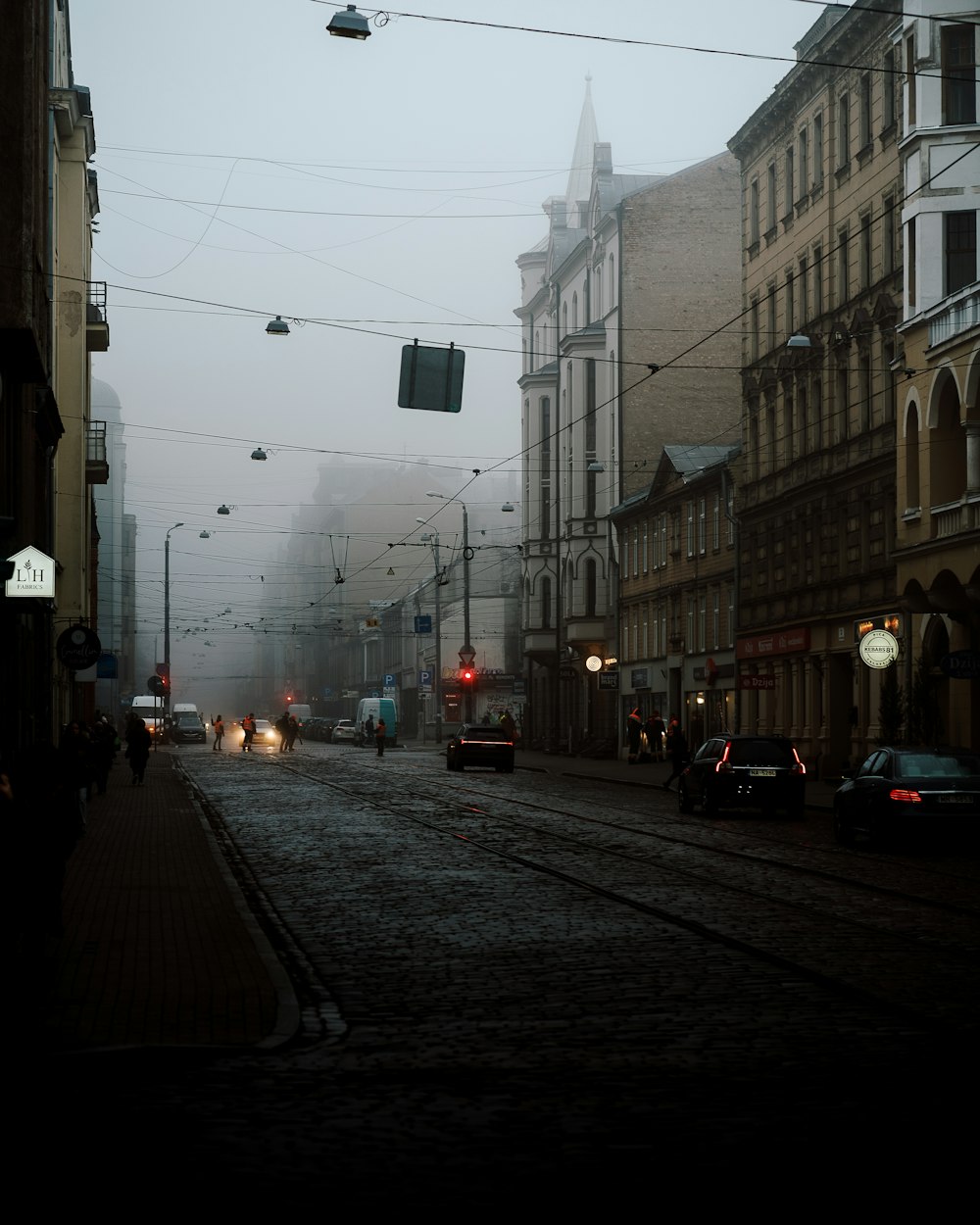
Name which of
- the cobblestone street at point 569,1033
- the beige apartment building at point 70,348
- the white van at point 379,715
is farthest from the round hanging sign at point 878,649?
the white van at point 379,715

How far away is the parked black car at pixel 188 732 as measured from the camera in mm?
98625

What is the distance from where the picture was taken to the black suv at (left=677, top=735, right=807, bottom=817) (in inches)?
1278

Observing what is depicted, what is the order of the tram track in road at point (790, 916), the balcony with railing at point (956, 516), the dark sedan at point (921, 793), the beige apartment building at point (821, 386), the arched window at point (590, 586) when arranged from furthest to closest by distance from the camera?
the arched window at point (590, 586), the beige apartment building at point (821, 386), the balcony with railing at point (956, 516), the dark sedan at point (921, 793), the tram track in road at point (790, 916)

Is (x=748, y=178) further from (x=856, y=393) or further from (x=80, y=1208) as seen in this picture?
(x=80, y=1208)

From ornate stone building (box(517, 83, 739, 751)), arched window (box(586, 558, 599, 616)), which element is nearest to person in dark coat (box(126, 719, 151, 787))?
ornate stone building (box(517, 83, 739, 751))

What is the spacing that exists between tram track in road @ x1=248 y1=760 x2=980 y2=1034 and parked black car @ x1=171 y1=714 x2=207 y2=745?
7254cm

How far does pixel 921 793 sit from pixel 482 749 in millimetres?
32507

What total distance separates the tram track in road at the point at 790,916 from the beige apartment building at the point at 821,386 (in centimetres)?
1810

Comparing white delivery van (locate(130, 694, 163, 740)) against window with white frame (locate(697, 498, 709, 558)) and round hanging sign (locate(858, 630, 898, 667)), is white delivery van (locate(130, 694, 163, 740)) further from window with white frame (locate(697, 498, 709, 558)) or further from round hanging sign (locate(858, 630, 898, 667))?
round hanging sign (locate(858, 630, 898, 667))

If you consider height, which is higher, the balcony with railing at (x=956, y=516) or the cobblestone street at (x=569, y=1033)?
the balcony with railing at (x=956, y=516)

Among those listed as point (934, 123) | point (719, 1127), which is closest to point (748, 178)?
point (934, 123)

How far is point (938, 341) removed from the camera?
127 feet

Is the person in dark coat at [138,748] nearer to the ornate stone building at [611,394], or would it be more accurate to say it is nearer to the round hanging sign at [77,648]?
the round hanging sign at [77,648]

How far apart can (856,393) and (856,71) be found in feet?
25.2
